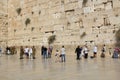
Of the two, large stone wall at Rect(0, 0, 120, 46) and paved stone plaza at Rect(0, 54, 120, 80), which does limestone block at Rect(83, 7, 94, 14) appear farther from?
paved stone plaza at Rect(0, 54, 120, 80)

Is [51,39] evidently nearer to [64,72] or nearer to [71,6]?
[71,6]

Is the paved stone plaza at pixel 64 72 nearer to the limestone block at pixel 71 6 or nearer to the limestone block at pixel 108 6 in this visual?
the limestone block at pixel 108 6

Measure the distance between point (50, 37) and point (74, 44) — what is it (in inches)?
87.0

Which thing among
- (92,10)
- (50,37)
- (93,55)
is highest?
(92,10)

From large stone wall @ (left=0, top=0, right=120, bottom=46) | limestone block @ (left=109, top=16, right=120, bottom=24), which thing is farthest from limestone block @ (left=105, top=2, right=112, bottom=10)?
limestone block @ (left=109, top=16, right=120, bottom=24)

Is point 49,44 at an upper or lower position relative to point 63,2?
lower

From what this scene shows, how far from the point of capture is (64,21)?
56.7 ft

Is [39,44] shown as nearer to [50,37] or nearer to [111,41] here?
[50,37]

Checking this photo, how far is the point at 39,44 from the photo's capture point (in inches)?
749

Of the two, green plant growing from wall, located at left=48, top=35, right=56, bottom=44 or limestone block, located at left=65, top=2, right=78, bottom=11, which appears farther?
green plant growing from wall, located at left=48, top=35, right=56, bottom=44

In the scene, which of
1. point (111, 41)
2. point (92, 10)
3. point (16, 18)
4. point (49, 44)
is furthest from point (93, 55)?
point (16, 18)

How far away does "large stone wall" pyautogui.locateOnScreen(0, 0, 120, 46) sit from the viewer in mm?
14727

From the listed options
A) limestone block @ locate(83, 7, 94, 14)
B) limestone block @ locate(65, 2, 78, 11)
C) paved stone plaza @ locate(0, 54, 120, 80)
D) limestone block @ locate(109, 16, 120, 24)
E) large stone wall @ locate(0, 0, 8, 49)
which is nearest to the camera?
paved stone plaza @ locate(0, 54, 120, 80)

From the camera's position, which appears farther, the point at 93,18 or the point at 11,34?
the point at 11,34
